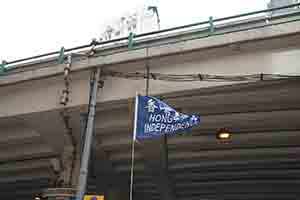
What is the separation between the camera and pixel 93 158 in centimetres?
1609

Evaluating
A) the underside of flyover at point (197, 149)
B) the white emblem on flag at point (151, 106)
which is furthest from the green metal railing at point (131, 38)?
the white emblem on flag at point (151, 106)

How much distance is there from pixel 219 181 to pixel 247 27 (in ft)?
34.0

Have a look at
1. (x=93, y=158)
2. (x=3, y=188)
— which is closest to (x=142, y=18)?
(x=3, y=188)

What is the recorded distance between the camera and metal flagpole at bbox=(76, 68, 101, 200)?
10.2 meters

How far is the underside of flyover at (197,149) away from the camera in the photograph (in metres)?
12.0

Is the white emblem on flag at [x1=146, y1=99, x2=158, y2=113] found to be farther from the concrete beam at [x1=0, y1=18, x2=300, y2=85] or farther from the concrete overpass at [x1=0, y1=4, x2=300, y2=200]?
the concrete beam at [x1=0, y1=18, x2=300, y2=85]

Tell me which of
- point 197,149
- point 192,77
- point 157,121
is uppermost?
point 192,77

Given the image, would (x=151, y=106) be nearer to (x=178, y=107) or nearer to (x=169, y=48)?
(x=169, y=48)

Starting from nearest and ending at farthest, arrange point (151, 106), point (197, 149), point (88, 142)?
point (151, 106) → point (88, 142) → point (197, 149)

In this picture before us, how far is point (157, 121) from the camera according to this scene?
9852 mm

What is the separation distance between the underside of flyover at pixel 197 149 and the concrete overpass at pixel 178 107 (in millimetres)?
41

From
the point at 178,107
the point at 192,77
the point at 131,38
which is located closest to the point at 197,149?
the point at 178,107

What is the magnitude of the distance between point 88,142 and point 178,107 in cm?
Answer: 331

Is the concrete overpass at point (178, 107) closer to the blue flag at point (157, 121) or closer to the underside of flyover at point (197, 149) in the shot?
the underside of flyover at point (197, 149)
